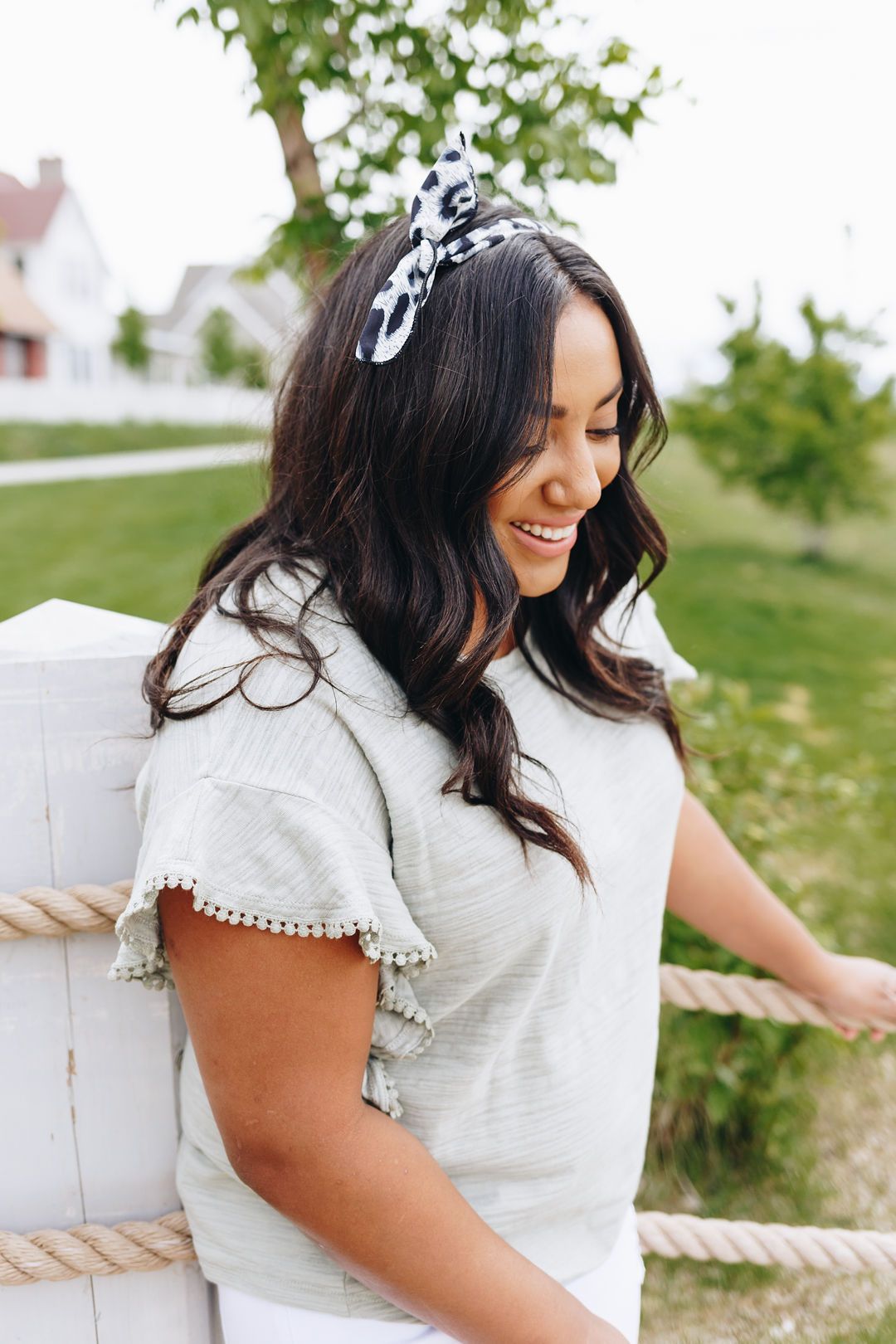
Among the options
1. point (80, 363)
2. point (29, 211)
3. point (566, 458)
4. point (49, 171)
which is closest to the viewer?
point (566, 458)

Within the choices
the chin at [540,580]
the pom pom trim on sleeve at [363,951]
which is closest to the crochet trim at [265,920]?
the pom pom trim on sleeve at [363,951]

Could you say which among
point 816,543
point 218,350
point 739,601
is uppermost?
point 218,350

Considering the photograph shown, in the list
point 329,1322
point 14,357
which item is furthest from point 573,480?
point 14,357

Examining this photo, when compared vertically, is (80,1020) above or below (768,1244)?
above

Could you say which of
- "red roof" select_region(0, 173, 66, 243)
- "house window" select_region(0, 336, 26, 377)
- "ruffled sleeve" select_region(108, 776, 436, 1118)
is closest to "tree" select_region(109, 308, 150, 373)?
"red roof" select_region(0, 173, 66, 243)

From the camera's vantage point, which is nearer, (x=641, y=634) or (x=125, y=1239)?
(x=125, y=1239)

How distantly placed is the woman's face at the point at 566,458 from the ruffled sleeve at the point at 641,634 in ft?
1.08

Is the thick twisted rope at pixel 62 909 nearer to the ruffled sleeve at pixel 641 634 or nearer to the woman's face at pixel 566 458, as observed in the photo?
the woman's face at pixel 566 458

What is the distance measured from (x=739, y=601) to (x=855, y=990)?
262 inches

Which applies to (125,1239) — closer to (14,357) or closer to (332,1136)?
(332,1136)

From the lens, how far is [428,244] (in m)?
1.19

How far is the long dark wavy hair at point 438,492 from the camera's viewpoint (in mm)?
1162

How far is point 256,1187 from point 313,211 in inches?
85.6

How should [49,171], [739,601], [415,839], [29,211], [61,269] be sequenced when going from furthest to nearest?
[49,171], [61,269], [29,211], [739,601], [415,839]
